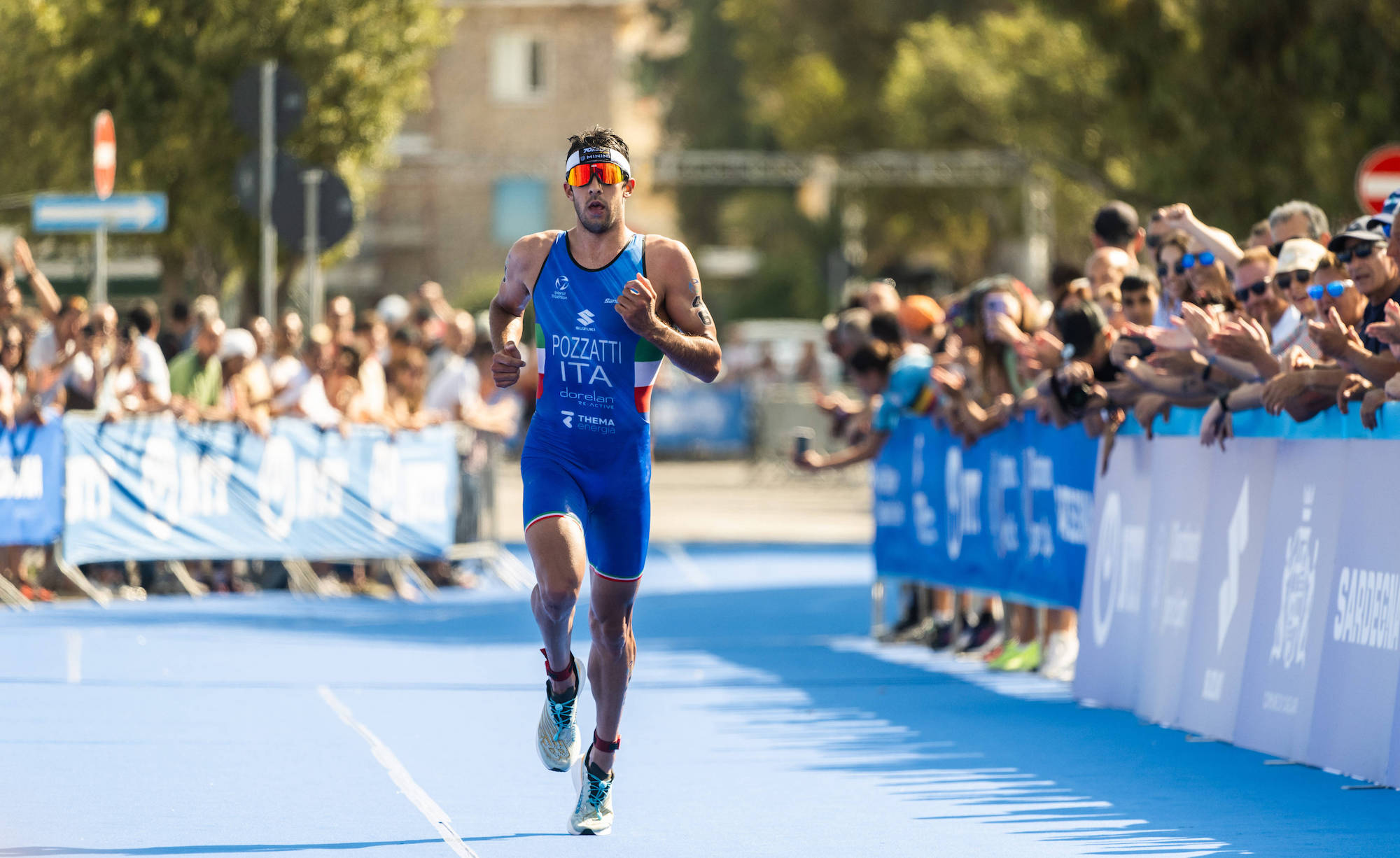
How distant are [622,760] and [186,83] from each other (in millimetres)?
17451

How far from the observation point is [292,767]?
29.9 ft

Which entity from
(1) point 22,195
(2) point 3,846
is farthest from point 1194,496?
(1) point 22,195

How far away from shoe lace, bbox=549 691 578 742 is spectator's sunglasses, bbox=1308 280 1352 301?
3608mm

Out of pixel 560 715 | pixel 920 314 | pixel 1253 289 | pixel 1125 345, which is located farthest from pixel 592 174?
pixel 920 314

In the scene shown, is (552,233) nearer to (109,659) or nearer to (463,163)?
(109,659)

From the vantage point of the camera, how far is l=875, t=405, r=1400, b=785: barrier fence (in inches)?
342

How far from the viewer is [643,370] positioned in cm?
769

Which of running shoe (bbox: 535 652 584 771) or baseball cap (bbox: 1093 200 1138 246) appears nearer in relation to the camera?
running shoe (bbox: 535 652 584 771)

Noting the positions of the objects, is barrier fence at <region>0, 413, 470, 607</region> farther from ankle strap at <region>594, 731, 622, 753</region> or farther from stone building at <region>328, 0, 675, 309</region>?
stone building at <region>328, 0, 675, 309</region>

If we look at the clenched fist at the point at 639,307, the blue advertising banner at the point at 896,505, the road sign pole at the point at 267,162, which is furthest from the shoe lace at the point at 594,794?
the road sign pole at the point at 267,162

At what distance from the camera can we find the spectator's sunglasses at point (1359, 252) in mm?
9375

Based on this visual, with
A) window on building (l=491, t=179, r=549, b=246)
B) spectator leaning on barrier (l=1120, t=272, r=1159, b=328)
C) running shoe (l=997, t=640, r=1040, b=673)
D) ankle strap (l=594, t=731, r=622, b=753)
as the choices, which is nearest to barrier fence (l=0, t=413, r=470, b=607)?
running shoe (l=997, t=640, r=1040, b=673)

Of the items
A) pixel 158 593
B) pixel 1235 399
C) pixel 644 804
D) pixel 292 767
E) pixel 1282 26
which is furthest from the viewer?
pixel 1282 26

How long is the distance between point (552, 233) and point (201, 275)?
2057 cm
